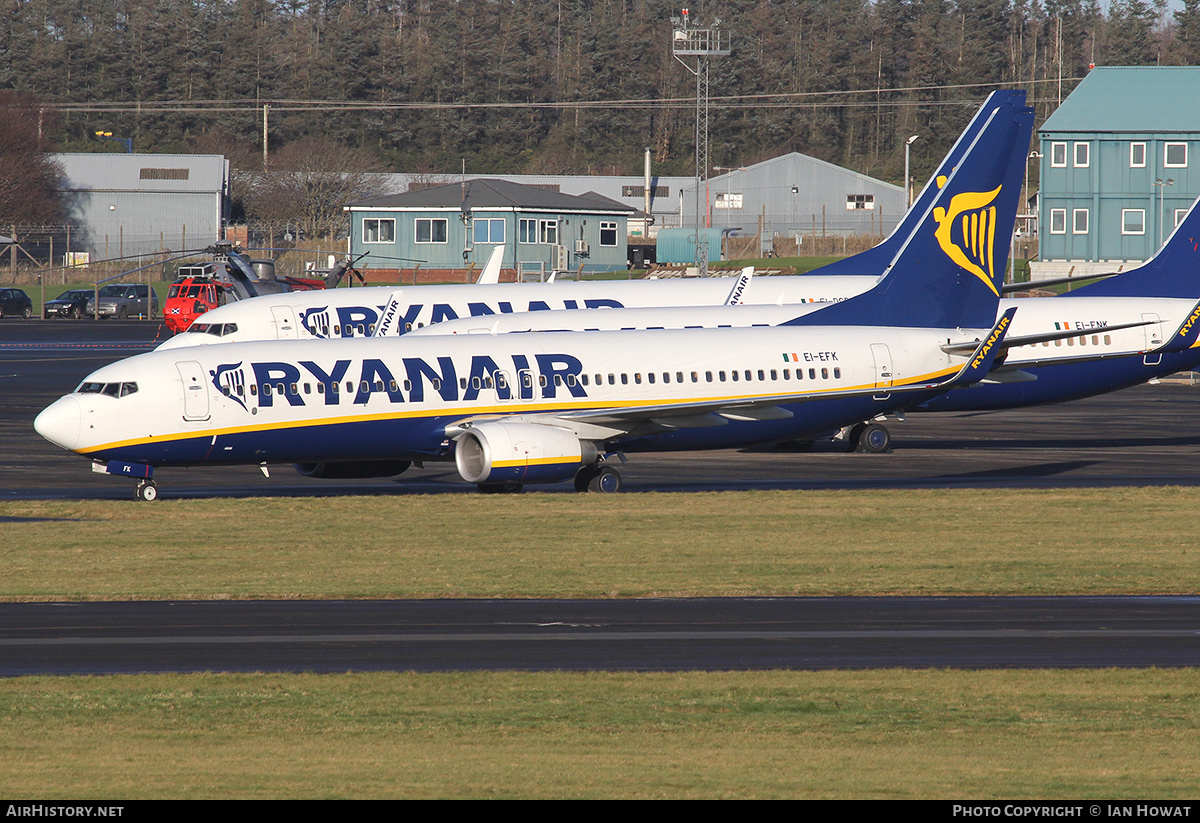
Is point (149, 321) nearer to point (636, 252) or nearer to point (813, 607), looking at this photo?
point (636, 252)

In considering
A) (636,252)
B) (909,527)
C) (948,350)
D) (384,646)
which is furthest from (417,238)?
(384,646)

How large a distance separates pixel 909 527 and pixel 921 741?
15649mm

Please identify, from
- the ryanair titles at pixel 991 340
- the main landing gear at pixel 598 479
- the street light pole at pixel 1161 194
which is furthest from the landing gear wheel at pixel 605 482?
the street light pole at pixel 1161 194

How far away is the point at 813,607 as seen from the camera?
23.2 metres

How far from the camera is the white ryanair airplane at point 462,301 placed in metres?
49.5

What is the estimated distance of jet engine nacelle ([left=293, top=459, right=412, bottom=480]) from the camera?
3766cm

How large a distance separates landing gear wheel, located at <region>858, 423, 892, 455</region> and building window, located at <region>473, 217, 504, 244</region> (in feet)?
273

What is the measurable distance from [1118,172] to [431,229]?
5181 cm

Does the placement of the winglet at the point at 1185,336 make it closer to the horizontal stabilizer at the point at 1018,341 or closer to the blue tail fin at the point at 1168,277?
the blue tail fin at the point at 1168,277

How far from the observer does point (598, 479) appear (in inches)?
1464

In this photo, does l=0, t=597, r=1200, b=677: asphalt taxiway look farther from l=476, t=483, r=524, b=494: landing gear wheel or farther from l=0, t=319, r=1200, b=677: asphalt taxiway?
l=476, t=483, r=524, b=494: landing gear wheel

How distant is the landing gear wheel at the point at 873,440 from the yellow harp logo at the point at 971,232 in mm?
5485

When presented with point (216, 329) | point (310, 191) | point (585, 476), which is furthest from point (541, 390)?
point (310, 191)

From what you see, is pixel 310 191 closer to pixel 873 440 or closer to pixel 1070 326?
pixel 1070 326
